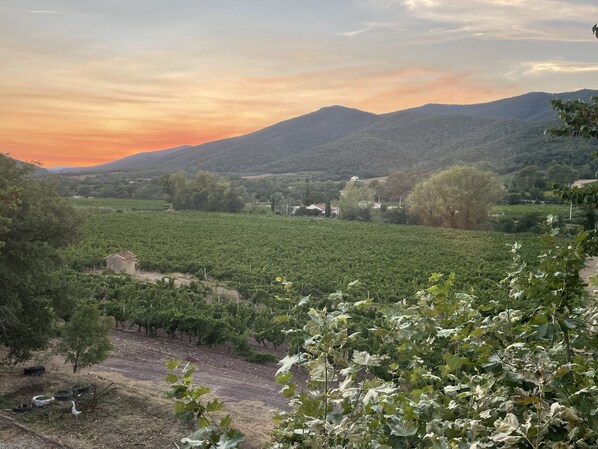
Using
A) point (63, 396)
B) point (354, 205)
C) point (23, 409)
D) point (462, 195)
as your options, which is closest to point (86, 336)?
point (63, 396)

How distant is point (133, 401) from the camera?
13.7m

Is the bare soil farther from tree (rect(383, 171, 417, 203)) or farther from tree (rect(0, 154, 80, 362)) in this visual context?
tree (rect(383, 171, 417, 203))

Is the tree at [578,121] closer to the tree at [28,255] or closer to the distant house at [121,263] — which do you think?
the tree at [28,255]

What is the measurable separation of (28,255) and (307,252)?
30.1 meters

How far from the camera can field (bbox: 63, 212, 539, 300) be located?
1293 inches

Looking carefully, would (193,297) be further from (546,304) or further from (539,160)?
(539,160)

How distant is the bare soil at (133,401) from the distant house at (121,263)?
46.6 ft

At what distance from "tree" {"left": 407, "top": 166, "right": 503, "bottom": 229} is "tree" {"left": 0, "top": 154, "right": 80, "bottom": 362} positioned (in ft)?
172

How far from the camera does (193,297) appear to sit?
27094mm

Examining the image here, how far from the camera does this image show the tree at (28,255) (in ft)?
45.3

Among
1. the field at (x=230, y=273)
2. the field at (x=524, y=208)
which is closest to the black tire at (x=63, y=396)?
the field at (x=230, y=273)

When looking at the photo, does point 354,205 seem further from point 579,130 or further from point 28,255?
point 579,130

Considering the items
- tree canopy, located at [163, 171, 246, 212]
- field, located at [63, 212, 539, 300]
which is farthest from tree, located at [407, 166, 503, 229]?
tree canopy, located at [163, 171, 246, 212]

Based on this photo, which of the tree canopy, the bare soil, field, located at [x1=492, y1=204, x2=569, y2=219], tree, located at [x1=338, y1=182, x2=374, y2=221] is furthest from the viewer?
the tree canopy
